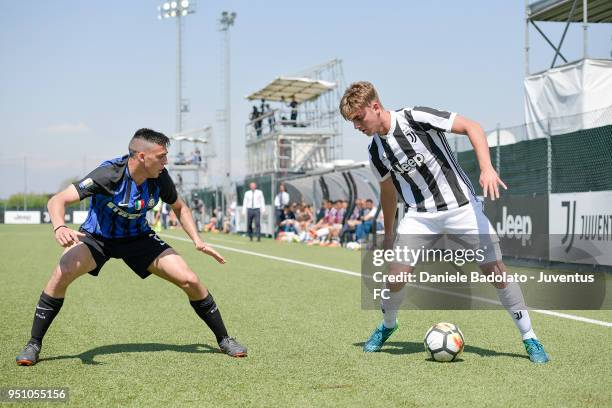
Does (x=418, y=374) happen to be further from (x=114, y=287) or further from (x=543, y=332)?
(x=114, y=287)

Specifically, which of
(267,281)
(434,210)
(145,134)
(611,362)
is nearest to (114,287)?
(267,281)

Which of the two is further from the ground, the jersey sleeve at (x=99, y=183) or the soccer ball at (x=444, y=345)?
the jersey sleeve at (x=99, y=183)

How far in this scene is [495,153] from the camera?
15.6m

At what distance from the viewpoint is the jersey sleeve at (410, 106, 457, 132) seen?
541 centimetres

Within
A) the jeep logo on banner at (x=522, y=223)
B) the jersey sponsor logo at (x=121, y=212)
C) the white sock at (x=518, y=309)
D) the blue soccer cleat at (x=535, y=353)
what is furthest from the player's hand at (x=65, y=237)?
the jeep logo on banner at (x=522, y=223)

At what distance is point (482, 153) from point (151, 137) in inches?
93.0

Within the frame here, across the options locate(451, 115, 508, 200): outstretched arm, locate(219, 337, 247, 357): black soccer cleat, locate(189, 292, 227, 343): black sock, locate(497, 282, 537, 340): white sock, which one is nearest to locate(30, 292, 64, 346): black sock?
locate(189, 292, 227, 343): black sock

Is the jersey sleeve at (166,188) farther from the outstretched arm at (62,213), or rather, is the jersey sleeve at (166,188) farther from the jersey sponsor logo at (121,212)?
the outstretched arm at (62,213)

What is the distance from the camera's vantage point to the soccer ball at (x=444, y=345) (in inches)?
215

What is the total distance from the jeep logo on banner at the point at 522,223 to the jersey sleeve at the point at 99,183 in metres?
9.86

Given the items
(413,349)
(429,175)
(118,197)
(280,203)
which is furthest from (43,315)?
(280,203)

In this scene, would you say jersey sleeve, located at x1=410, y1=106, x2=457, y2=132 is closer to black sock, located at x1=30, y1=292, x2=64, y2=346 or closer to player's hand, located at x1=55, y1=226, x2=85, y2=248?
player's hand, located at x1=55, y1=226, x2=85, y2=248

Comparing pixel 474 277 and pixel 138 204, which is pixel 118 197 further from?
pixel 474 277

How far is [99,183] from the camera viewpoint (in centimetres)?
539
